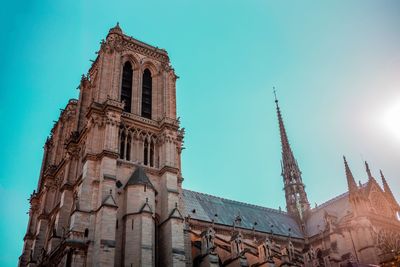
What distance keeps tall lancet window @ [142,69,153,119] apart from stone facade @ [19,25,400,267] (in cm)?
12

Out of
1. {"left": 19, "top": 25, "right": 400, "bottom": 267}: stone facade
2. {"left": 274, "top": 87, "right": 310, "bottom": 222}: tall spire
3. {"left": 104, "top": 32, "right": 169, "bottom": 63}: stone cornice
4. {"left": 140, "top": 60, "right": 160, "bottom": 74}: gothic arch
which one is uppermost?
{"left": 104, "top": 32, "right": 169, "bottom": 63}: stone cornice

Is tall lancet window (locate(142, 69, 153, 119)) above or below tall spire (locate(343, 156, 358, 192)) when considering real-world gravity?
above

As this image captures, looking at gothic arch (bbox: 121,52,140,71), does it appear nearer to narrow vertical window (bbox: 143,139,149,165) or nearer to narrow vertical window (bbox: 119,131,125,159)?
narrow vertical window (bbox: 119,131,125,159)

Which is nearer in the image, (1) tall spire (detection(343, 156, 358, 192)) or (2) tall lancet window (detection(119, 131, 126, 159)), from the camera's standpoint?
(2) tall lancet window (detection(119, 131, 126, 159))

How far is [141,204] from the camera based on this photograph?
107 ft

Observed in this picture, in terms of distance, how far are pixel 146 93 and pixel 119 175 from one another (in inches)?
451

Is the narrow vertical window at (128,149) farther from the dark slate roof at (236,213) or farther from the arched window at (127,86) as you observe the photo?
the dark slate roof at (236,213)

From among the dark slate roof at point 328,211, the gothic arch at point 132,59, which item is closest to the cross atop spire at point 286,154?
the dark slate roof at point 328,211

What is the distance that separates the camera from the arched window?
133 feet

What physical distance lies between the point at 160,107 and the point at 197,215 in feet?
42.2

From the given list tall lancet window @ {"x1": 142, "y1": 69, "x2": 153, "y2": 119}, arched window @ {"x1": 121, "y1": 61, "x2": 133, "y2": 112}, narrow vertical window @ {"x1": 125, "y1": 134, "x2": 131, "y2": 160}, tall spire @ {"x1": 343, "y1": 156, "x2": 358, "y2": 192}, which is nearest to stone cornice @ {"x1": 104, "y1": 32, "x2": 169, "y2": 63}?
arched window @ {"x1": 121, "y1": 61, "x2": 133, "y2": 112}

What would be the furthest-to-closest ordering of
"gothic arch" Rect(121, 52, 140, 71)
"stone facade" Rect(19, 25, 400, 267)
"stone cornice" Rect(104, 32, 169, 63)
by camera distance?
"gothic arch" Rect(121, 52, 140, 71) < "stone cornice" Rect(104, 32, 169, 63) < "stone facade" Rect(19, 25, 400, 267)

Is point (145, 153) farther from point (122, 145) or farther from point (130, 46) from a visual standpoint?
point (130, 46)

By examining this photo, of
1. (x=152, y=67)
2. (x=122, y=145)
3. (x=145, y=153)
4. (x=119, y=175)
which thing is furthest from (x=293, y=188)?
(x=119, y=175)
